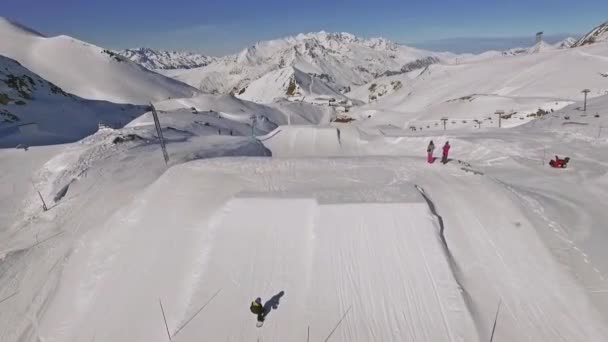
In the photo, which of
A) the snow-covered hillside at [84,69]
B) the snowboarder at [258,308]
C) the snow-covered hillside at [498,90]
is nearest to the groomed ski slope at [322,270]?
the snowboarder at [258,308]

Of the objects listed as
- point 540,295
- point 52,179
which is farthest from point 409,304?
point 52,179

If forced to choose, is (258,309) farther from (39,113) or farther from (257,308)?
(39,113)

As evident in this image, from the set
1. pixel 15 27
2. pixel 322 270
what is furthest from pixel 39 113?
pixel 15 27

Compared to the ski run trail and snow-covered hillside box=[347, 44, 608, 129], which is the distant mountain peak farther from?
the ski run trail

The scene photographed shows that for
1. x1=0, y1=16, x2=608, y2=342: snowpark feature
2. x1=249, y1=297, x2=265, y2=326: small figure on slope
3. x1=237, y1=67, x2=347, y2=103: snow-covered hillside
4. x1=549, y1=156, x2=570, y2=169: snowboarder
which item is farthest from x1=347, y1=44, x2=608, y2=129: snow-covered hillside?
x1=237, y1=67, x2=347, y2=103: snow-covered hillside

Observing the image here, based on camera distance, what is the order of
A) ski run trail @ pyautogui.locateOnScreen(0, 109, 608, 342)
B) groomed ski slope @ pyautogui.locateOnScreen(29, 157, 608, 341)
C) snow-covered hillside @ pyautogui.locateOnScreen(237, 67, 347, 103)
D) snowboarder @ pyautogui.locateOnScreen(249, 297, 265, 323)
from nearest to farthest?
snowboarder @ pyautogui.locateOnScreen(249, 297, 265, 323), groomed ski slope @ pyautogui.locateOnScreen(29, 157, 608, 341), ski run trail @ pyautogui.locateOnScreen(0, 109, 608, 342), snow-covered hillside @ pyautogui.locateOnScreen(237, 67, 347, 103)

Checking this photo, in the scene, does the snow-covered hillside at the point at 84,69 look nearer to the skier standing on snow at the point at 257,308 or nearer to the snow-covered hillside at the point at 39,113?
the snow-covered hillside at the point at 39,113
